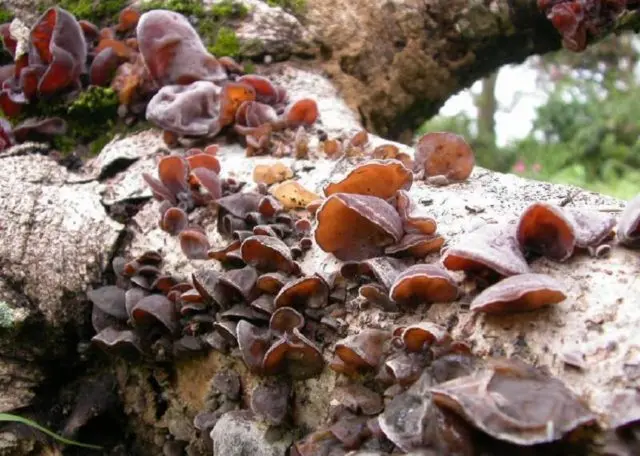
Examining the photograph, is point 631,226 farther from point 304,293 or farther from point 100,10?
point 100,10

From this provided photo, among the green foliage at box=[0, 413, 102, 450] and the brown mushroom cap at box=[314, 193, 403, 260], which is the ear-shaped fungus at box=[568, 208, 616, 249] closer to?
the brown mushroom cap at box=[314, 193, 403, 260]

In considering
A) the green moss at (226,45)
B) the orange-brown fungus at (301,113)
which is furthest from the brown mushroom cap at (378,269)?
the green moss at (226,45)

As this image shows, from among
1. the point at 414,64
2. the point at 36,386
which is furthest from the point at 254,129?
the point at 414,64

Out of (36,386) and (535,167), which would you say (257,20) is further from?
(535,167)

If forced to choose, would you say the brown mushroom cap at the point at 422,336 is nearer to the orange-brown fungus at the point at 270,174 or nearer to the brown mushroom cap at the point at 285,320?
the brown mushroom cap at the point at 285,320

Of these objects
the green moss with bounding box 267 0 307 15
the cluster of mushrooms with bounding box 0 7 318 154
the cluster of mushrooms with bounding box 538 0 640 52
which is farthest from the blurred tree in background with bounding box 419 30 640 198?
the cluster of mushrooms with bounding box 0 7 318 154
